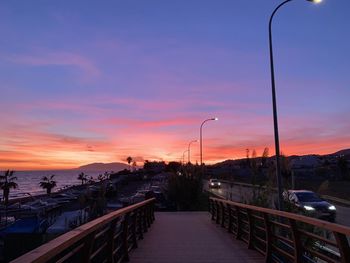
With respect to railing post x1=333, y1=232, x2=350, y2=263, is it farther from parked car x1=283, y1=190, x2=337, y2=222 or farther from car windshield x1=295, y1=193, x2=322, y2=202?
car windshield x1=295, y1=193, x2=322, y2=202

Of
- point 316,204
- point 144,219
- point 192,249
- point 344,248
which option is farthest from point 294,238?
point 316,204

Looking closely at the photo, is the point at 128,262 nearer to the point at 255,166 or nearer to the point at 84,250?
the point at 84,250

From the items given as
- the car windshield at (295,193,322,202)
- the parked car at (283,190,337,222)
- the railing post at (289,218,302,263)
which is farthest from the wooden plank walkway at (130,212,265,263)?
the car windshield at (295,193,322,202)

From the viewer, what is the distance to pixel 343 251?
237 inches

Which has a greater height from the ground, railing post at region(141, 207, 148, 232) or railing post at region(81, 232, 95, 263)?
railing post at region(141, 207, 148, 232)

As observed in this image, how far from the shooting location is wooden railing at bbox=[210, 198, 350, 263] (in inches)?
241

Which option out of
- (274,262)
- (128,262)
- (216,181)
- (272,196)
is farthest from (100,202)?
(216,181)

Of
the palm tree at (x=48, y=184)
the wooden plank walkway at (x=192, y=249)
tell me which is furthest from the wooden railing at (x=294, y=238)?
the palm tree at (x=48, y=184)

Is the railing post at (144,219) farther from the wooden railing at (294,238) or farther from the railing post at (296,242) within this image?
the railing post at (296,242)

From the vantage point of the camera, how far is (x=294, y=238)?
27.1ft

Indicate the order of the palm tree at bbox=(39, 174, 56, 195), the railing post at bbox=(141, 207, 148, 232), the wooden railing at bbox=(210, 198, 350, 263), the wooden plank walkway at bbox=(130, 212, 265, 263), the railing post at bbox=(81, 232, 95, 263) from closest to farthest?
the wooden railing at bbox=(210, 198, 350, 263), the railing post at bbox=(81, 232, 95, 263), the wooden plank walkway at bbox=(130, 212, 265, 263), the railing post at bbox=(141, 207, 148, 232), the palm tree at bbox=(39, 174, 56, 195)

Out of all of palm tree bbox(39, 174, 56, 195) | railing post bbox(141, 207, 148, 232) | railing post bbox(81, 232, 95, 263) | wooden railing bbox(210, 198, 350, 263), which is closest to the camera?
wooden railing bbox(210, 198, 350, 263)

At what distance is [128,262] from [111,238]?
1675mm

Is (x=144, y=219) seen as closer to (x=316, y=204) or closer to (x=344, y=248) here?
(x=344, y=248)
